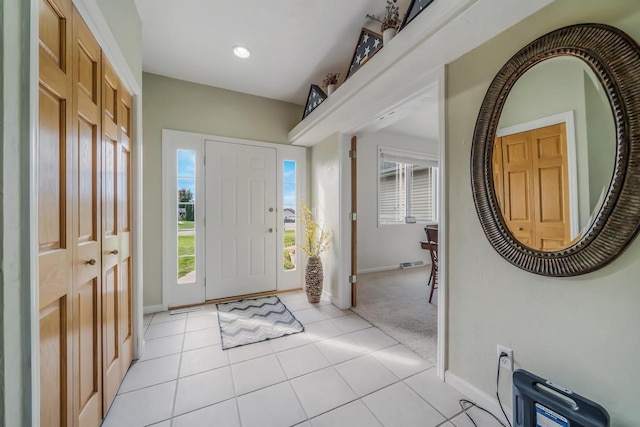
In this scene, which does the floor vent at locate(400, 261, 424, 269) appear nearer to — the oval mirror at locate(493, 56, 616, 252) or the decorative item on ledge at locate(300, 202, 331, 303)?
the decorative item on ledge at locate(300, 202, 331, 303)

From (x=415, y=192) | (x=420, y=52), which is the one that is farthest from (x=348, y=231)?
(x=415, y=192)

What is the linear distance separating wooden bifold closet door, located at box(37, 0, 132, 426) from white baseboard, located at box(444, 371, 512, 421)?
199 centimetres

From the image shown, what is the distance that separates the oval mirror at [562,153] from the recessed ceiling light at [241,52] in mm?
2061

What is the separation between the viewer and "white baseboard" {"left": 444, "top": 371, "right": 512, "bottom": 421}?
1.32 meters

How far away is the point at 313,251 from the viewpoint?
10.2 ft

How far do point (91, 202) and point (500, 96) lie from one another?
2185 mm

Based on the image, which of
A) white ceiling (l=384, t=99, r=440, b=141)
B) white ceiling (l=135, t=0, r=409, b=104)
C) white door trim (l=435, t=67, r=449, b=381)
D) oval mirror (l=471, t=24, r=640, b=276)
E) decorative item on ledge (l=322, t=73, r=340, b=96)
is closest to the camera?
oval mirror (l=471, t=24, r=640, b=276)

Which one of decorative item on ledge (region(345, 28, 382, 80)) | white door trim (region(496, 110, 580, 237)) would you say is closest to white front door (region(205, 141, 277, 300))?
decorative item on ledge (region(345, 28, 382, 80))

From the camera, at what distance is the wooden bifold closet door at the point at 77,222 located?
0.85 meters

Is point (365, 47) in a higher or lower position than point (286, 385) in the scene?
higher

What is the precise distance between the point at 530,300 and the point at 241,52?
289 cm

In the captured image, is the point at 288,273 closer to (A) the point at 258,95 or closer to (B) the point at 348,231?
(B) the point at 348,231

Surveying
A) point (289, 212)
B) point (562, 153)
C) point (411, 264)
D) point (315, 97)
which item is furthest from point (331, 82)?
point (411, 264)

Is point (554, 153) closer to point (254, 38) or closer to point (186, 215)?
point (254, 38)
